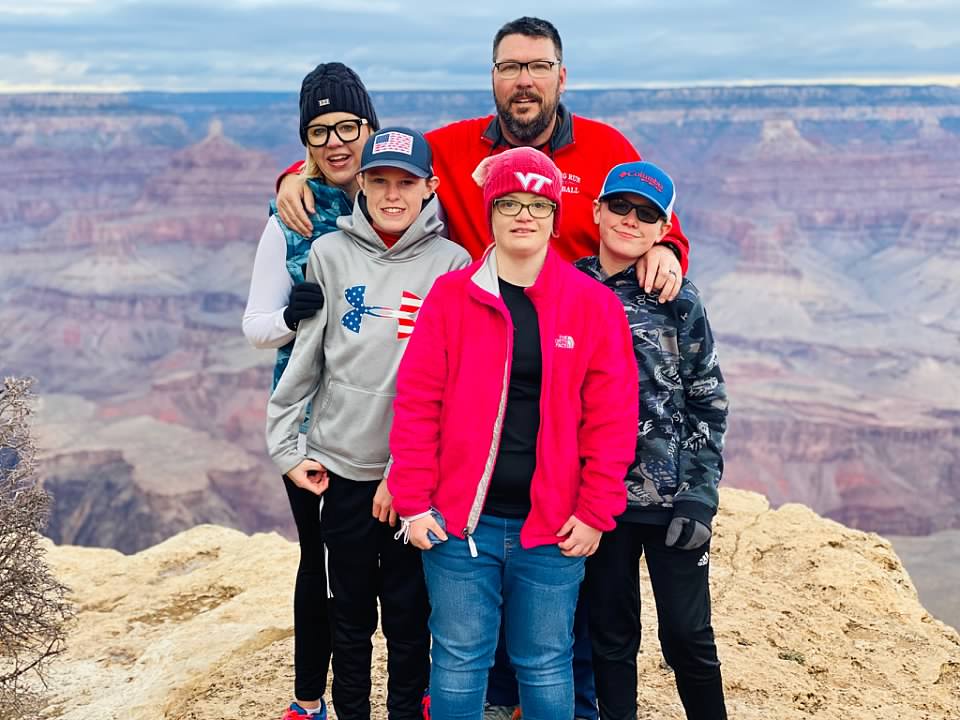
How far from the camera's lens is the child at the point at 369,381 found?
307cm

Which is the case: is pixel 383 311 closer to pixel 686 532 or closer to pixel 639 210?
pixel 639 210

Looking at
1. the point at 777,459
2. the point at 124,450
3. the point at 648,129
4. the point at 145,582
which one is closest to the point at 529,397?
the point at 145,582

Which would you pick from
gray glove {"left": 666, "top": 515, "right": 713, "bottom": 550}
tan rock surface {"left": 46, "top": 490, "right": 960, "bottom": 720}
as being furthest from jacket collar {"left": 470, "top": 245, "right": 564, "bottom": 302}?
tan rock surface {"left": 46, "top": 490, "right": 960, "bottom": 720}

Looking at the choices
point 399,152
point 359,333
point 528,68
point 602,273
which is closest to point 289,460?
point 359,333

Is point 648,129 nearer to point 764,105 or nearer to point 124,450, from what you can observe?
point 764,105

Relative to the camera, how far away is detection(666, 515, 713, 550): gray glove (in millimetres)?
2965

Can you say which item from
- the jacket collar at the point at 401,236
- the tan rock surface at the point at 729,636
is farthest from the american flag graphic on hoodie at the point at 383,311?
the tan rock surface at the point at 729,636

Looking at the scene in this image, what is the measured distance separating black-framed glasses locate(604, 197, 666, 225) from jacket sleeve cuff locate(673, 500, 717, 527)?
0.96 metres

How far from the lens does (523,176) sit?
2.71 metres

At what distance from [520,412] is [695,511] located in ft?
2.32

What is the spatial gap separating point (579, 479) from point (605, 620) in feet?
2.02

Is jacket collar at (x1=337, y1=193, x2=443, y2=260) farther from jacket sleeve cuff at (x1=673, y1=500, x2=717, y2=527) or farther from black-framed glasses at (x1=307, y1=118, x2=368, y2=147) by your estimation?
jacket sleeve cuff at (x1=673, y1=500, x2=717, y2=527)

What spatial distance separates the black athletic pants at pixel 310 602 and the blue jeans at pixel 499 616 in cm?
70

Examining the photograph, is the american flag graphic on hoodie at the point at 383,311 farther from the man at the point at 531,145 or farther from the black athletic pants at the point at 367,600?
the black athletic pants at the point at 367,600
